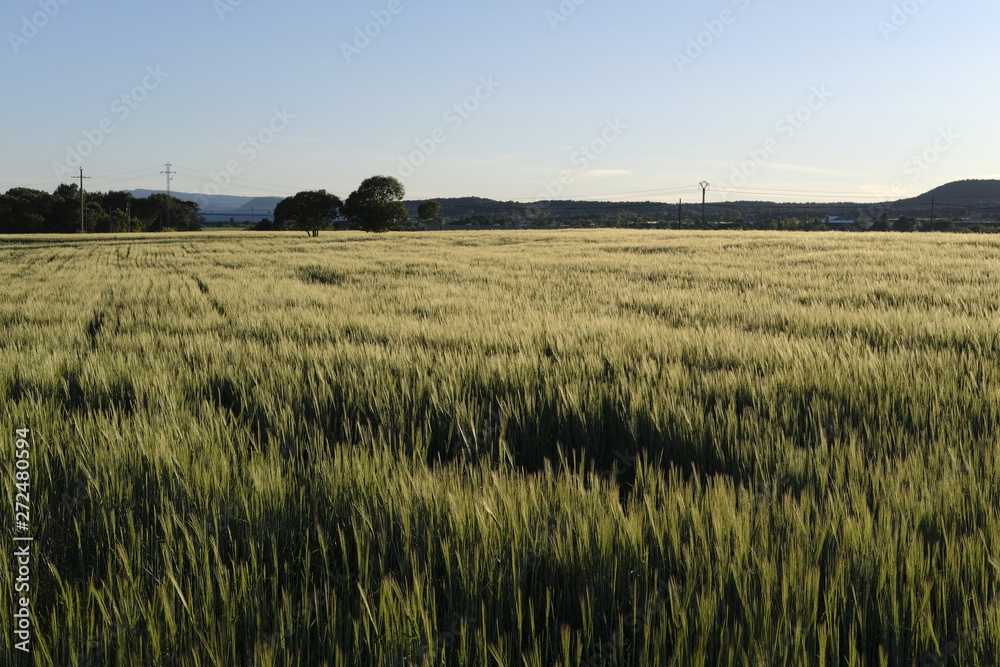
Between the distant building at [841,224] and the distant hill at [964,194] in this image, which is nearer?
the distant building at [841,224]

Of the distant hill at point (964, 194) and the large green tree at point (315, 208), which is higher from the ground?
the distant hill at point (964, 194)

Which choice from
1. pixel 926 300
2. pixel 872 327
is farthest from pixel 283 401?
pixel 926 300

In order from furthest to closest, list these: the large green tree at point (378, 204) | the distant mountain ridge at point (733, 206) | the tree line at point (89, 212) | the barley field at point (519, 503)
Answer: the distant mountain ridge at point (733, 206)
the tree line at point (89, 212)
the large green tree at point (378, 204)
the barley field at point (519, 503)

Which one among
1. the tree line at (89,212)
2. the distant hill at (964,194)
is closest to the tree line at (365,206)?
the tree line at (89,212)

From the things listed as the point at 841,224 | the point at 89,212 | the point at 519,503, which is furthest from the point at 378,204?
the point at 841,224

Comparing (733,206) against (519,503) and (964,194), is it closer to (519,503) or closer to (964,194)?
(964,194)

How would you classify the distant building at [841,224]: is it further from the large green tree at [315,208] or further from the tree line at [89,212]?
the tree line at [89,212]

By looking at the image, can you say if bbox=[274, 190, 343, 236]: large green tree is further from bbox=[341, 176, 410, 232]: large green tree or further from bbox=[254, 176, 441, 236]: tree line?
bbox=[341, 176, 410, 232]: large green tree

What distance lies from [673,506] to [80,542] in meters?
1.66

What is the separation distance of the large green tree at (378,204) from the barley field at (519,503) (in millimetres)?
56924

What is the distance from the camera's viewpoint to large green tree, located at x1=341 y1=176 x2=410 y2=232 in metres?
61.0

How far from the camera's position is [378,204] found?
2403 inches

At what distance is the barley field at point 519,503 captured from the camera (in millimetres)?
1464

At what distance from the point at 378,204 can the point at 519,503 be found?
201 feet
